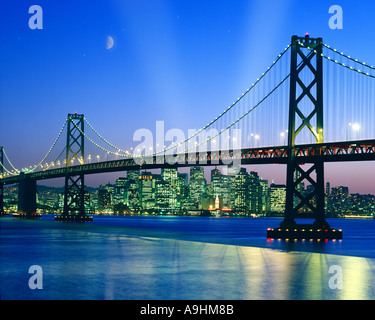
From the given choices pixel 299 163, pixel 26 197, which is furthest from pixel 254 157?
pixel 26 197

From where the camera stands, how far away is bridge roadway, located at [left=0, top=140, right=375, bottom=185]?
158 ft

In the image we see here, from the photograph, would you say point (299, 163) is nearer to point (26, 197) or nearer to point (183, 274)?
point (183, 274)

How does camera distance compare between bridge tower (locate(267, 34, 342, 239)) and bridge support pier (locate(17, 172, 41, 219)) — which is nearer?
bridge tower (locate(267, 34, 342, 239))

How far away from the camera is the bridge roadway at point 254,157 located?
4812cm

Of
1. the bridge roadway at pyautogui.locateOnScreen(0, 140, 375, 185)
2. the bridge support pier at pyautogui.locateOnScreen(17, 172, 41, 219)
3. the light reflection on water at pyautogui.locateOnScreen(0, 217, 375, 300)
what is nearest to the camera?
the light reflection on water at pyautogui.locateOnScreen(0, 217, 375, 300)

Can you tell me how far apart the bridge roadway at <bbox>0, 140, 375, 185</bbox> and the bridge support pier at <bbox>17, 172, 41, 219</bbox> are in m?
13.1

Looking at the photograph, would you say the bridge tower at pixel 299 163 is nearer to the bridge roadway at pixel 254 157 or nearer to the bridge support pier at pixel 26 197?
the bridge roadway at pixel 254 157

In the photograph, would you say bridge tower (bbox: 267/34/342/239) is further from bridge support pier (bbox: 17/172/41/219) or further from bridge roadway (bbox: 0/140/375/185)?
bridge support pier (bbox: 17/172/41/219)

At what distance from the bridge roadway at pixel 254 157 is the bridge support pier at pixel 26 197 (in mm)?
13144

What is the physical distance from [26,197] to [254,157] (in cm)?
7540

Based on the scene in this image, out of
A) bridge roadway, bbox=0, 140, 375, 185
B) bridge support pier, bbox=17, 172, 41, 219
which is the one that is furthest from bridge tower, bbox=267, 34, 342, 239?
bridge support pier, bbox=17, 172, 41, 219

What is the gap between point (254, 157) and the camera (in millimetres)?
60281

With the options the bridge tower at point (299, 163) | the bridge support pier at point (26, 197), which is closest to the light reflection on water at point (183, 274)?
the bridge tower at point (299, 163)

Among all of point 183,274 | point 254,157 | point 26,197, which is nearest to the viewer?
point 183,274
